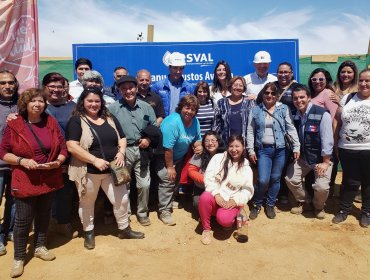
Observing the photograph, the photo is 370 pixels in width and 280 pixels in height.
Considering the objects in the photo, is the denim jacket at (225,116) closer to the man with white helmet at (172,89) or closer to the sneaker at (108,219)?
the man with white helmet at (172,89)

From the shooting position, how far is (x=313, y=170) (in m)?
4.39

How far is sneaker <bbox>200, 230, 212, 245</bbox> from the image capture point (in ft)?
12.4

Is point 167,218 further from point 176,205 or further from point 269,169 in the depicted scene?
point 269,169

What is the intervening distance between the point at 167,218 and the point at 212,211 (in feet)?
2.33

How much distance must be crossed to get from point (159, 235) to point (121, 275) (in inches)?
36.2

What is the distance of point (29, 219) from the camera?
3146mm

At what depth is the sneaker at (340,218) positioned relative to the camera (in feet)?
14.1

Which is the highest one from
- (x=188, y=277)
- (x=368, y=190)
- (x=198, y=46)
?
(x=198, y=46)

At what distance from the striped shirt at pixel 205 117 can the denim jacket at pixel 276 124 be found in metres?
0.58

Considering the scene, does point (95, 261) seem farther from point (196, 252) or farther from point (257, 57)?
point (257, 57)

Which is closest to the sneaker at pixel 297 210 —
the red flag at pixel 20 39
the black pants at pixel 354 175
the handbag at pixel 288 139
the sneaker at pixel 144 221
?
the black pants at pixel 354 175

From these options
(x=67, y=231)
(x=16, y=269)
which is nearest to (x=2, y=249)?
(x=16, y=269)

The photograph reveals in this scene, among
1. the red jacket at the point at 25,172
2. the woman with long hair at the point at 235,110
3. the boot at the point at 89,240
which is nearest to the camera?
the red jacket at the point at 25,172

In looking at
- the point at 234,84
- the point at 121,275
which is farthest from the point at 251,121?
the point at 121,275
